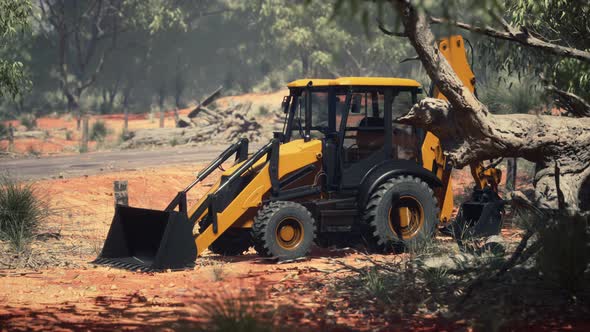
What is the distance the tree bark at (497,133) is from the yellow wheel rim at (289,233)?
2.37m

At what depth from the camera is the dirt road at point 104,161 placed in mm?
25145

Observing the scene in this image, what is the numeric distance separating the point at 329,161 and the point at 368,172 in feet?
1.84

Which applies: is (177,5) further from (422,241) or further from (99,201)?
(422,241)

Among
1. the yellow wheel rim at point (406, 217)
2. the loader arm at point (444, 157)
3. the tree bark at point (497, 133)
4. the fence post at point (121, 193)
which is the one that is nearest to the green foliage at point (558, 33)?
the loader arm at point (444, 157)

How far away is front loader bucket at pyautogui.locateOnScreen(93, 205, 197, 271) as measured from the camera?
11.6 metres

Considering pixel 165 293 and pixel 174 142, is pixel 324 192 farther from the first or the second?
pixel 174 142

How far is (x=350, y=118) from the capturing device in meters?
12.8

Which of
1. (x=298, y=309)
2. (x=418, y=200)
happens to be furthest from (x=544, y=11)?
(x=298, y=309)

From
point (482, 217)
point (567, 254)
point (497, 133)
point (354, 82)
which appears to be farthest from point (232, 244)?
point (567, 254)

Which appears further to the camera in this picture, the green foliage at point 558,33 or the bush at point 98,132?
the bush at point 98,132

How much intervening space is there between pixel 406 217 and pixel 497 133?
8.57 feet

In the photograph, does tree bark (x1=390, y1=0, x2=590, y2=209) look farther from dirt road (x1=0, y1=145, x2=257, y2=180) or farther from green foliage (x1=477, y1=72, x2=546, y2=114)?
dirt road (x1=0, y1=145, x2=257, y2=180)

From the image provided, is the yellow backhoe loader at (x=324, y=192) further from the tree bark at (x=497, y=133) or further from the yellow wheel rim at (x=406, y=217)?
the tree bark at (x=497, y=133)

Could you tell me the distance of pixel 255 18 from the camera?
7388 centimetres
